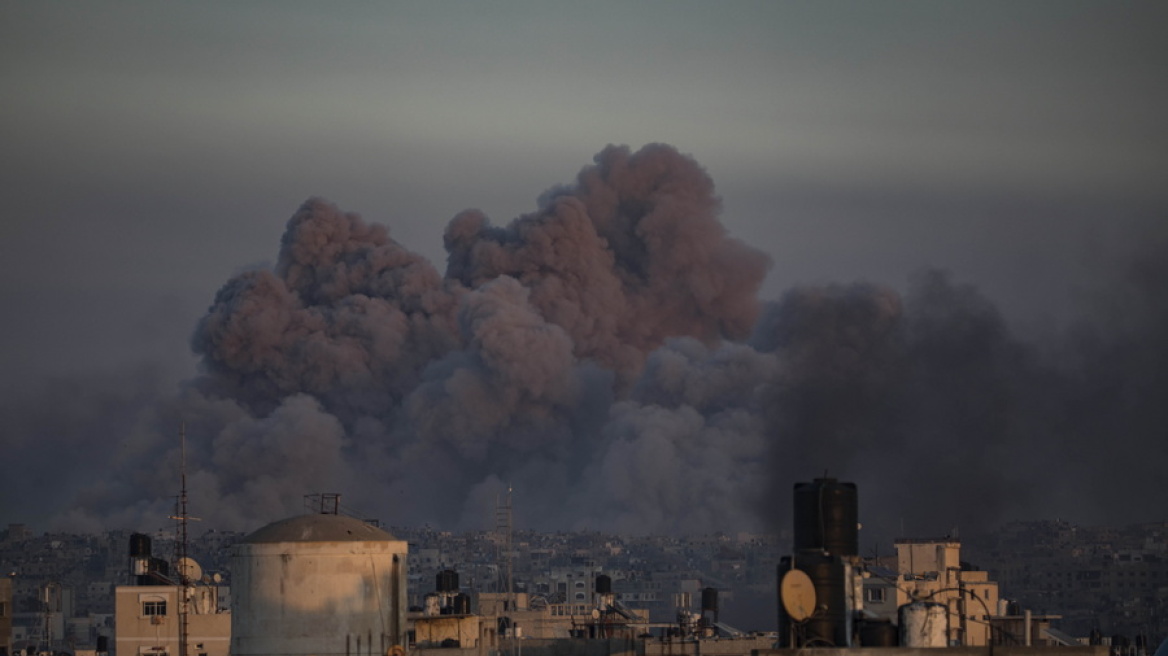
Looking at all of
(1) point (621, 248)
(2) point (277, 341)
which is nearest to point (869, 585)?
(2) point (277, 341)

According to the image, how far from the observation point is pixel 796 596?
21828 millimetres

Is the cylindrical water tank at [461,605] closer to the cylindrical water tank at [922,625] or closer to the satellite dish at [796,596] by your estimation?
the cylindrical water tank at [922,625]

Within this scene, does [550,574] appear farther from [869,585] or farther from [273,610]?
[273,610]

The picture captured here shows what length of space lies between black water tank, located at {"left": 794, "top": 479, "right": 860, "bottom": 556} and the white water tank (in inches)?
198

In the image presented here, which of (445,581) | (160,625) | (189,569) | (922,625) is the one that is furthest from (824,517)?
(445,581)

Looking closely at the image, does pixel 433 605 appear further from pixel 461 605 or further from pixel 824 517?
pixel 824 517

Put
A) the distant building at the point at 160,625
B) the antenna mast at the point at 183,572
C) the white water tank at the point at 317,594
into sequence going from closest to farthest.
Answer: the white water tank at the point at 317,594, the antenna mast at the point at 183,572, the distant building at the point at 160,625

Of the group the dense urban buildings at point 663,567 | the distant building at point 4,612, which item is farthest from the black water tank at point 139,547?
the dense urban buildings at point 663,567

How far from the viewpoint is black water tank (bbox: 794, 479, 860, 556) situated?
74.3 feet

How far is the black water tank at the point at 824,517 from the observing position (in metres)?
22.6

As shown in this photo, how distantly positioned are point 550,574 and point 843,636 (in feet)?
278

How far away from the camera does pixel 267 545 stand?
85.1ft

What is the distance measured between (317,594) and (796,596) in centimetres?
586

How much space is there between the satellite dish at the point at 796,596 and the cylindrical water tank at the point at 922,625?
100cm
